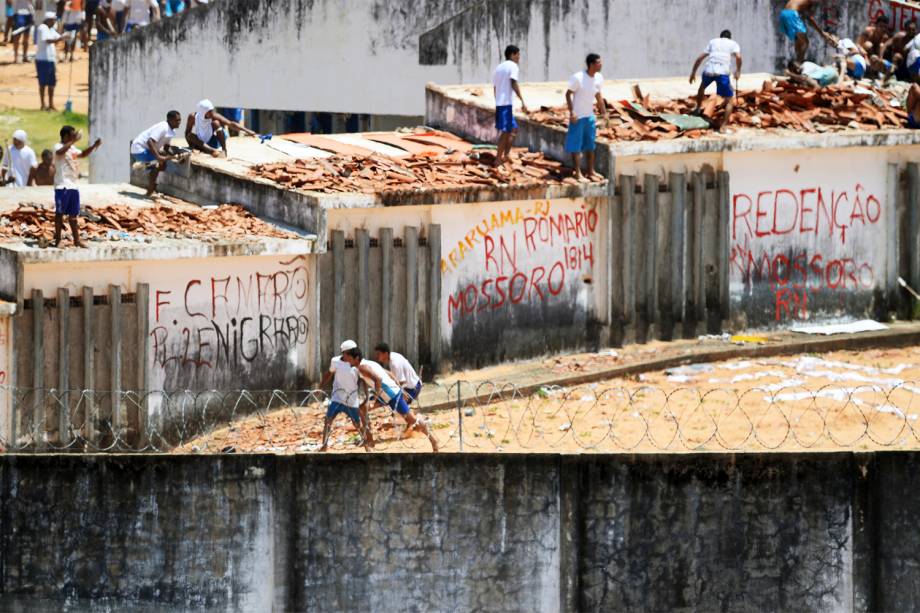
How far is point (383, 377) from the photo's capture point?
2253 cm

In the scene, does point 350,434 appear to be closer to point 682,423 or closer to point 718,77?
point 682,423

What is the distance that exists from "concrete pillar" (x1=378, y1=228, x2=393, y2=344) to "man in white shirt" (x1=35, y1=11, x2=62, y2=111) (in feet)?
42.4

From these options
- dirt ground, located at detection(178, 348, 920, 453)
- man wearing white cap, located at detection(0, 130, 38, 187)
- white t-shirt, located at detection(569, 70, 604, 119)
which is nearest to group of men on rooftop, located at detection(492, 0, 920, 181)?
white t-shirt, located at detection(569, 70, 604, 119)

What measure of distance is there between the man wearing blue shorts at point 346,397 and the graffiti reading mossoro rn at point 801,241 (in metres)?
7.79

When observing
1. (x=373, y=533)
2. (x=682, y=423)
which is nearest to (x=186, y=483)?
(x=373, y=533)

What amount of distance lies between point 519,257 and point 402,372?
13.0ft

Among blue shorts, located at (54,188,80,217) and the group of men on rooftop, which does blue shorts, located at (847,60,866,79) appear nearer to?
the group of men on rooftop

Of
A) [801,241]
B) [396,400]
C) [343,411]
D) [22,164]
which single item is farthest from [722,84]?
[22,164]

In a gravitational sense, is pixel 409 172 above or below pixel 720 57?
below

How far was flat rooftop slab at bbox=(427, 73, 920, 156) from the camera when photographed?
2792 centimetres

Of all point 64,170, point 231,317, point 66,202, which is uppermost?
point 64,170

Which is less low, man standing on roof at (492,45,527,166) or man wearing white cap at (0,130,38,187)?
man standing on roof at (492,45,527,166)

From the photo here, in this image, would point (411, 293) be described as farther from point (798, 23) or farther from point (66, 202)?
point (798, 23)

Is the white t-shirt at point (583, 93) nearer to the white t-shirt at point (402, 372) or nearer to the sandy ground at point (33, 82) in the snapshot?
the white t-shirt at point (402, 372)
